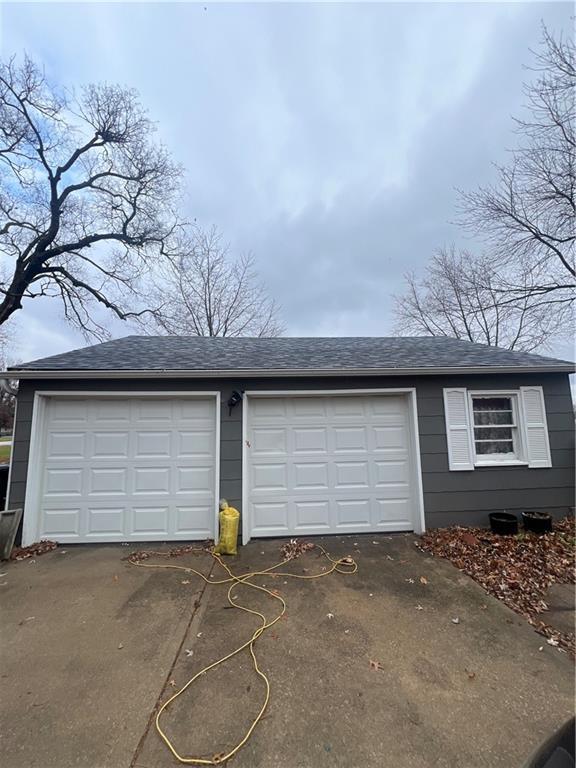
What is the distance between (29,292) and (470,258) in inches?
715

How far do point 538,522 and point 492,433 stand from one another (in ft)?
4.93

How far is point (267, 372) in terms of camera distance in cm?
536

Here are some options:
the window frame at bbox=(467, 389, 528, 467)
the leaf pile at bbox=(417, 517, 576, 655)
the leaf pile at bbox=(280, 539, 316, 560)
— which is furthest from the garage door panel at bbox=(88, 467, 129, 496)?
the window frame at bbox=(467, 389, 528, 467)

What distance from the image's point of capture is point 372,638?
9.45ft

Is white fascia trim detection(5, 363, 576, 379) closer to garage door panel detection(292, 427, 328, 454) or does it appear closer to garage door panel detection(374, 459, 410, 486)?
garage door panel detection(292, 427, 328, 454)

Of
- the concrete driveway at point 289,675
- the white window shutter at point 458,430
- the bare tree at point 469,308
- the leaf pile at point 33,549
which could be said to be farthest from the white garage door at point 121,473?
the bare tree at point 469,308

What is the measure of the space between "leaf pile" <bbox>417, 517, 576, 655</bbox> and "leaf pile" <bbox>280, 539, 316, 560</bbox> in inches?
68.2

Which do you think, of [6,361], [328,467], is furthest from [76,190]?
[6,361]

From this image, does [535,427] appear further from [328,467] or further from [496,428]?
[328,467]

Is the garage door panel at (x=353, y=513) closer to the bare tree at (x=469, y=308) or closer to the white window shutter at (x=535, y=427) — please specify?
the white window shutter at (x=535, y=427)

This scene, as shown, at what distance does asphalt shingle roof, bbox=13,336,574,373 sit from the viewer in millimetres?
5531

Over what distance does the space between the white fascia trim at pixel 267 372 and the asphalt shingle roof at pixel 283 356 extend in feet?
0.13

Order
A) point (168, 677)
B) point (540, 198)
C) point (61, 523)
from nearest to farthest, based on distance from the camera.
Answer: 1. point (168, 677)
2. point (61, 523)
3. point (540, 198)

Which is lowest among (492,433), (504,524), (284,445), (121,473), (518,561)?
(518,561)
